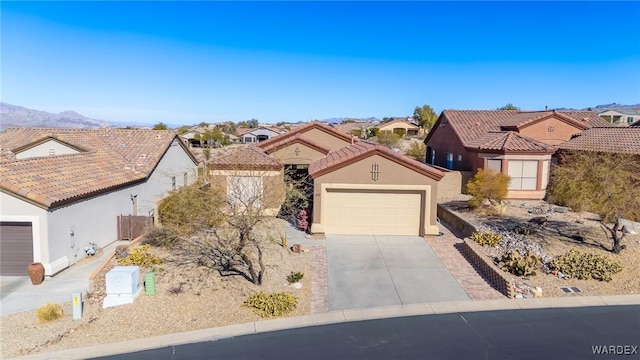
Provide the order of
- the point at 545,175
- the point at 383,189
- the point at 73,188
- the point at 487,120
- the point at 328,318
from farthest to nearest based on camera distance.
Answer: the point at 487,120 < the point at 545,175 < the point at 383,189 < the point at 73,188 < the point at 328,318

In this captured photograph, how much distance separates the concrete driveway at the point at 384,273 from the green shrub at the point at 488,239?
6.46 feet

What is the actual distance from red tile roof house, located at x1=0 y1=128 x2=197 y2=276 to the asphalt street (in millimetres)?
7726

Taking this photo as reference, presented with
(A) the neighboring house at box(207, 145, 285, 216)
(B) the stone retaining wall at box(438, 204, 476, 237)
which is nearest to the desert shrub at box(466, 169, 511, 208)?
(B) the stone retaining wall at box(438, 204, 476, 237)

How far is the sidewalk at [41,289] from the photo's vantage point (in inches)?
494

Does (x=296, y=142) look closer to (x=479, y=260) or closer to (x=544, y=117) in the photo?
(x=479, y=260)

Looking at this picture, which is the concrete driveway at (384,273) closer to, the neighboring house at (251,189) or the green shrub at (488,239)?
the green shrub at (488,239)

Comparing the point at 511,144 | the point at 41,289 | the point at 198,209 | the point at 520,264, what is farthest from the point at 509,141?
the point at 41,289

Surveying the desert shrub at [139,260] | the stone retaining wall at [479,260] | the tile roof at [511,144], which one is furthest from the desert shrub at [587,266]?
the desert shrub at [139,260]

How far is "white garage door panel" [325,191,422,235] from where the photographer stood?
19547mm

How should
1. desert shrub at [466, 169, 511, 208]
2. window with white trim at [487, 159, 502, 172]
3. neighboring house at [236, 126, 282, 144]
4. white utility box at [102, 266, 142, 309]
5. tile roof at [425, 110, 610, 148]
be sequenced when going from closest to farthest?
1. white utility box at [102, 266, 142, 309]
2. desert shrub at [466, 169, 511, 208]
3. window with white trim at [487, 159, 502, 172]
4. tile roof at [425, 110, 610, 148]
5. neighboring house at [236, 126, 282, 144]

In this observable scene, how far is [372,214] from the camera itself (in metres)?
19.6

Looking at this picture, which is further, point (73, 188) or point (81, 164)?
point (81, 164)

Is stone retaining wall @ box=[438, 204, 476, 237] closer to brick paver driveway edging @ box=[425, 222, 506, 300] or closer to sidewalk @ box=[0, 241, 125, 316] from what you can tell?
brick paver driveway edging @ box=[425, 222, 506, 300]

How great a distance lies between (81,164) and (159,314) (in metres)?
11.3
